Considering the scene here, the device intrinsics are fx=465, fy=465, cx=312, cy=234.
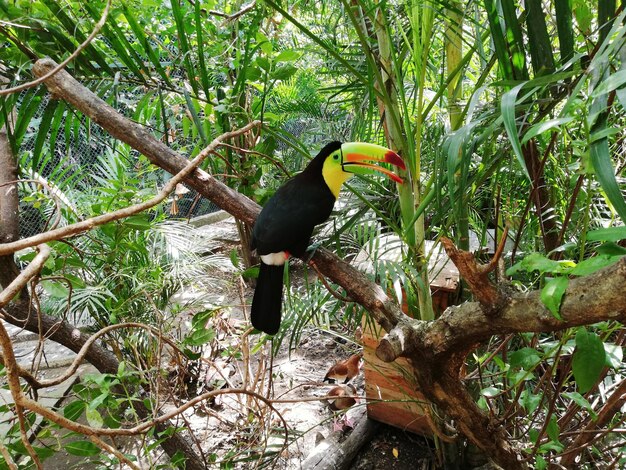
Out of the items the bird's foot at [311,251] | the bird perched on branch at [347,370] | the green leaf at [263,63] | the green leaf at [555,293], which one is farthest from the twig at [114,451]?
the bird perched on branch at [347,370]

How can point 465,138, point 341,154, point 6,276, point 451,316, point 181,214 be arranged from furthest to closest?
point 181,214, point 341,154, point 6,276, point 451,316, point 465,138

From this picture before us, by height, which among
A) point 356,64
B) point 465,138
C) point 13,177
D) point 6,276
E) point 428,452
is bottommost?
point 428,452


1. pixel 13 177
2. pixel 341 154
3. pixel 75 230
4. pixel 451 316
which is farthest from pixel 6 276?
pixel 451 316

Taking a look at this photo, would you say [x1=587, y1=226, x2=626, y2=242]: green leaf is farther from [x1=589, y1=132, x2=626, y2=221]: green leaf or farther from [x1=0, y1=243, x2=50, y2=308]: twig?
[x1=0, y1=243, x2=50, y2=308]: twig

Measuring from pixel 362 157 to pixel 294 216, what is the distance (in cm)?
32

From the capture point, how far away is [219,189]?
135 centimetres

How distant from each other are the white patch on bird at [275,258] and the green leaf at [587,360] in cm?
94

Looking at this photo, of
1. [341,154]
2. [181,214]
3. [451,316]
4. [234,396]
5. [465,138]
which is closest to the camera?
[465,138]

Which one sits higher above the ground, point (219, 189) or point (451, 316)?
point (219, 189)

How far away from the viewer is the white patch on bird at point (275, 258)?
151 cm

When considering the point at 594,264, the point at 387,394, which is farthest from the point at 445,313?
the point at 387,394

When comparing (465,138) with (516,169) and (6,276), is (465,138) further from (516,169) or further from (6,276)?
(6,276)

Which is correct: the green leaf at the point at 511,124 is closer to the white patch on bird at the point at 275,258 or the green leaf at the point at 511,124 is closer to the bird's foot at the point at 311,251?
the bird's foot at the point at 311,251

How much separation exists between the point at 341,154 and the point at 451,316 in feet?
2.61
